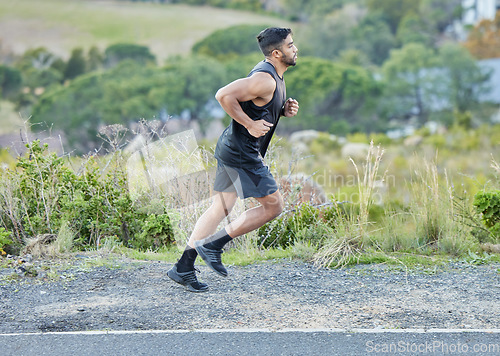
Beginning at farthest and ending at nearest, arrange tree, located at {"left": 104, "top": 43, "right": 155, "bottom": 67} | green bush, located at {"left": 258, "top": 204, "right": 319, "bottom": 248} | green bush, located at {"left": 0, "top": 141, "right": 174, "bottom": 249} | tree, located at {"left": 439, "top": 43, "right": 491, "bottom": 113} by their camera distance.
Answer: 1. tree, located at {"left": 104, "top": 43, "right": 155, "bottom": 67}
2. tree, located at {"left": 439, "top": 43, "right": 491, "bottom": 113}
3. green bush, located at {"left": 258, "top": 204, "right": 319, "bottom": 248}
4. green bush, located at {"left": 0, "top": 141, "right": 174, "bottom": 249}

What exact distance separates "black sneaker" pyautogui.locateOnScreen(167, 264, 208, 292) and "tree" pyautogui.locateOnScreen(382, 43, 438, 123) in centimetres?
4069

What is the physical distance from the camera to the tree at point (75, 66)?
5141 cm

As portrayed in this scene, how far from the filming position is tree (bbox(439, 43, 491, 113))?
45062 mm

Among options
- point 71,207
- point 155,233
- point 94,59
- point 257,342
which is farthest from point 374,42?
point 257,342

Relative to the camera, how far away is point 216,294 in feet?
15.2

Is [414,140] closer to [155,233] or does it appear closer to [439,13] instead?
[155,233]

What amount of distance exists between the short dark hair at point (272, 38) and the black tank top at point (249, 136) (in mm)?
111

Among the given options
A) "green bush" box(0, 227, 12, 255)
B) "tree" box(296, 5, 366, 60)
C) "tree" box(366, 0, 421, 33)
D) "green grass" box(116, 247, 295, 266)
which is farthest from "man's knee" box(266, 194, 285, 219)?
"tree" box(366, 0, 421, 33)

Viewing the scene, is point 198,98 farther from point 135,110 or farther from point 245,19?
point 245,19

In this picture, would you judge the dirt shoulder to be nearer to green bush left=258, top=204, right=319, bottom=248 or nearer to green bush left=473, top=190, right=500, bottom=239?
green bush left=473, top=190, right=500, bottom=239

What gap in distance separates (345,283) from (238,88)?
1.93 meters

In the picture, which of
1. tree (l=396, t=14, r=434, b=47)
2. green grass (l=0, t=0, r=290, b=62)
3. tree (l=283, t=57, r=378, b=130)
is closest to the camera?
tree (l=283, t=57, r=378, b=130)

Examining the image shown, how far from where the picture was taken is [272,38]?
429 centimetres

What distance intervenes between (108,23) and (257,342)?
61440 millimetres
